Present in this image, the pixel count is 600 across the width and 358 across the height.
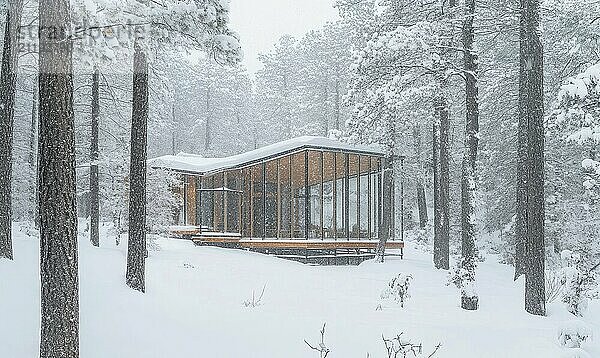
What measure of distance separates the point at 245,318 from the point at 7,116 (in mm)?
6523

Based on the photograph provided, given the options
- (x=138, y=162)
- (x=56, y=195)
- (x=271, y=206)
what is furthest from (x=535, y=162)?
(x=271, y=206)

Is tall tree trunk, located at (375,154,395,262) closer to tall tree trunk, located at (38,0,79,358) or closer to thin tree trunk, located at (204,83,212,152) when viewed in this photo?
tall tree trunk, located at (38,0,79,358)

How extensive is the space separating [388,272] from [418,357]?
10.3m

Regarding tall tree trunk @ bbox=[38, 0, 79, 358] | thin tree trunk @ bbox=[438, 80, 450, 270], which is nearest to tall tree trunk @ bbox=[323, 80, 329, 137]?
thin tree trunk @ bbox=[438, 80, 450, 270]

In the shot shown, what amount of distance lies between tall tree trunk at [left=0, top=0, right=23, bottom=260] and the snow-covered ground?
20.5 inches

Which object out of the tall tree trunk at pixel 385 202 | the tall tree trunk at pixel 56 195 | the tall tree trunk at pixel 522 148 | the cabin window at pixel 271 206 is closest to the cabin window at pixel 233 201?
the cabin window at pixel 271 206

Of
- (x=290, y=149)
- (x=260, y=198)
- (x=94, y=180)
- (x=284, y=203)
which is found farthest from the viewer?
(x=284, y=203)

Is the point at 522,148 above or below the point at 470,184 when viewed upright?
above

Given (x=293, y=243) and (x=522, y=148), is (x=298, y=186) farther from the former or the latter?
(x=522, y=148)

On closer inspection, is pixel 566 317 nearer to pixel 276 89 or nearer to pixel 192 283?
pixel 192 283

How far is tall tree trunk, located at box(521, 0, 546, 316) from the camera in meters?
10.3

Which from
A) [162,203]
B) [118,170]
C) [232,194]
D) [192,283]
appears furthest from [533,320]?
[232,194]

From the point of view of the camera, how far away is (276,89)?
162 ft

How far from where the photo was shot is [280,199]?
25141 mm
